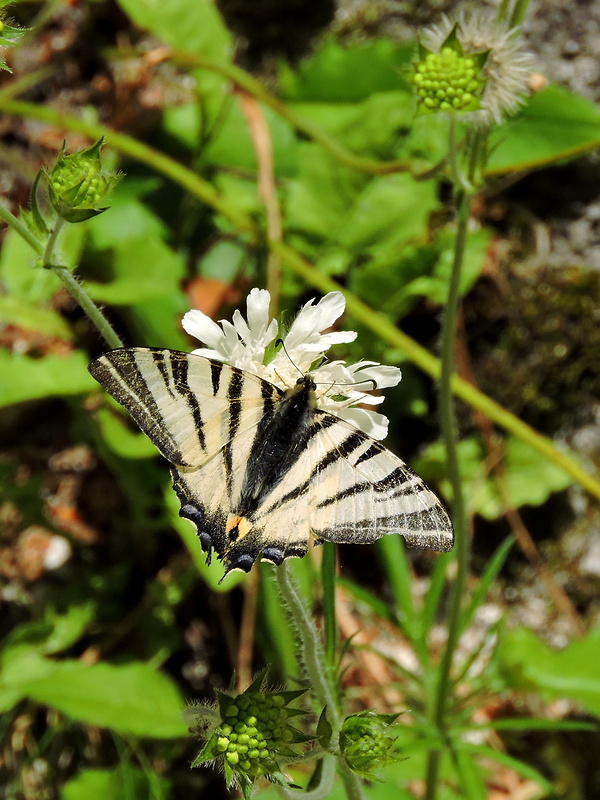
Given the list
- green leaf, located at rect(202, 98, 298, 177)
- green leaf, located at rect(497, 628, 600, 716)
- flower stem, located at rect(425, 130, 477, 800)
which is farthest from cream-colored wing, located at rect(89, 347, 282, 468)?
green leaf, located at rect(202, 98, 298, 177)

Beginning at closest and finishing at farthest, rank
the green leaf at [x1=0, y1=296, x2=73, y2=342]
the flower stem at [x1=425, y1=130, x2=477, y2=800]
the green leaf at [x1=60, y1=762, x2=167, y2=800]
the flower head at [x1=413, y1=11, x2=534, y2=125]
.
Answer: the flower head at [x1=413, y1=11, x2=534, y2=125], the flower stem at [x1=425, y1=130, x2=477, y2=800], the green leaf at [x1=60, y1=762, x2=167, y2=800], the green leaf at [x1=0, y1=296, x2=73, y2=342]

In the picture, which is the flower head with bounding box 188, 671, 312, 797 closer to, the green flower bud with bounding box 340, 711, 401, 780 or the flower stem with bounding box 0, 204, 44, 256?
the green flower bud with bounding box 340, 711, 401, 780

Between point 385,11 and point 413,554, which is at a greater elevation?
point 385,11

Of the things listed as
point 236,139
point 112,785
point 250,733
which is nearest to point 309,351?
point 250,733

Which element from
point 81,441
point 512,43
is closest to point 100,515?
point 81,441

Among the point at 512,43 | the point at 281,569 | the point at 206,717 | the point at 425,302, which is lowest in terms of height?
the point at 425,302

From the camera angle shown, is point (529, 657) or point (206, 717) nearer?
point (206, 717)

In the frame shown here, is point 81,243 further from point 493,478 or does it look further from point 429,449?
point 493,478
